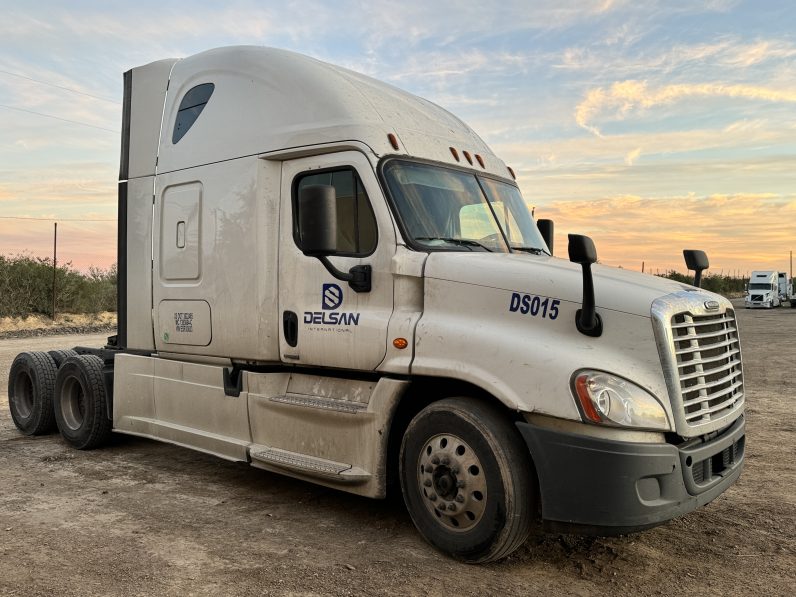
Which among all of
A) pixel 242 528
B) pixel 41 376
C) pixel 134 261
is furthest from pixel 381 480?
pixel 41 376

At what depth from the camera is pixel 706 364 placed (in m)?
4.34

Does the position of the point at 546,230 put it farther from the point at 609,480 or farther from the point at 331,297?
the point at 609,480

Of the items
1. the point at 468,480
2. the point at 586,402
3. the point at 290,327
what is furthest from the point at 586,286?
the point at 290,327

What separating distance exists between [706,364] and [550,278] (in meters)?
1.11

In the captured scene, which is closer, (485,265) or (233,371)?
(485,265)

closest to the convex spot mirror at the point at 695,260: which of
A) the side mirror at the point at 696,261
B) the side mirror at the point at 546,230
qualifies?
the side mirror at the point at 696,261

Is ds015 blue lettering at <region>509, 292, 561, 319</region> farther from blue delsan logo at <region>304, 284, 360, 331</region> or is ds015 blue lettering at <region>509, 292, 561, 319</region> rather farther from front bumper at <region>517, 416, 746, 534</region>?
blue delsan logo at <region>304, 284, 360, 331</region>

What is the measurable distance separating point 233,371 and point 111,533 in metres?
1.60

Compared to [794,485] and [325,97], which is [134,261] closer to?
[325,97]

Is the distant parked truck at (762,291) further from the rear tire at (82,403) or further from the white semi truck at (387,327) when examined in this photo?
the rear tire at (82,403)

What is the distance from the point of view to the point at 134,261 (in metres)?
7.04

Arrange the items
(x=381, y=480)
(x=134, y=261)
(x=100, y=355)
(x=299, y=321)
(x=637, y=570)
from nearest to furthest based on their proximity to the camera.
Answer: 1. (x=637, y=570)
2. (x=381, y=480)
3. (x=299, y=321)
4. (x=134, y=261)
5. (x=100, y=355)

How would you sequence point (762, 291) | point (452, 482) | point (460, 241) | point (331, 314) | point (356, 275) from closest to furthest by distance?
point (452, 482)
point (356, 275)
point (460, 241)
point (331, 314)
point (762, 291)

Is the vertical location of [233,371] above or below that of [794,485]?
above
